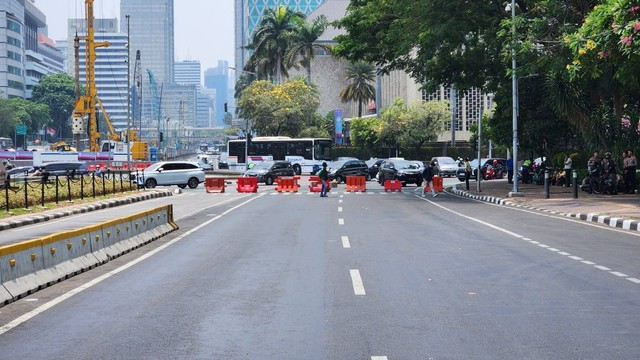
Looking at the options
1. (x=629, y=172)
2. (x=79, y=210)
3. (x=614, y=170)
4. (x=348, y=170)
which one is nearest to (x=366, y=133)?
(x=348, y=170)

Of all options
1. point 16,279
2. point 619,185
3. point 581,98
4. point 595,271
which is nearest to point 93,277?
point 16,279

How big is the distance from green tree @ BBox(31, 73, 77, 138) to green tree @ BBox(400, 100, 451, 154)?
91852 mm

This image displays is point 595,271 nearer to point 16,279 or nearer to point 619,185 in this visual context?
point 16,279

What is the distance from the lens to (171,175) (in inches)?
2126

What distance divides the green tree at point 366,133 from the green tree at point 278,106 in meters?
6.48

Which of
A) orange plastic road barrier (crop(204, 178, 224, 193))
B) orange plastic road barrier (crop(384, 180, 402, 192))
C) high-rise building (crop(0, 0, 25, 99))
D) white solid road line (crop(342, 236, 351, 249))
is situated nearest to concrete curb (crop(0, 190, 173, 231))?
orange plastic road barrier (crop(204, 178, 224, 193))

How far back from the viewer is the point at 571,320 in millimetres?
9203

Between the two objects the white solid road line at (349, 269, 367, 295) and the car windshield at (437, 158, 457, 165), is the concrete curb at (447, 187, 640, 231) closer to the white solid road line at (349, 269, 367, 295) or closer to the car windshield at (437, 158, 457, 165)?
the white solid road line at (349, 269, 367, 295)

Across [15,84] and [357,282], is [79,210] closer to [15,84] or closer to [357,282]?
[357,282]

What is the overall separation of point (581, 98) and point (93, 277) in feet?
100

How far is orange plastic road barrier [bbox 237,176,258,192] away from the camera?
4944cm

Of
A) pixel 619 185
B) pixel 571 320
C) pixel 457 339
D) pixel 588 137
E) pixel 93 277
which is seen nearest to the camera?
pixel 457 339

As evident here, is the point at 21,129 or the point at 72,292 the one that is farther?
the point at 21,129

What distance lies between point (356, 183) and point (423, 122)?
40763 millimetres
